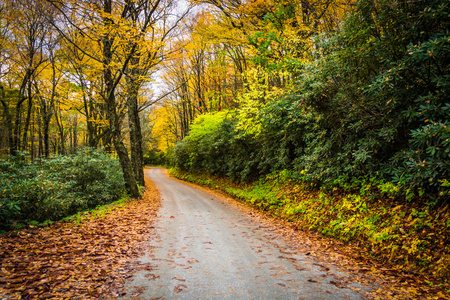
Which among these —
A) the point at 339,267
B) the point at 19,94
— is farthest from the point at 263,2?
the point at 19,94

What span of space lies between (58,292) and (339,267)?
455 centimetres

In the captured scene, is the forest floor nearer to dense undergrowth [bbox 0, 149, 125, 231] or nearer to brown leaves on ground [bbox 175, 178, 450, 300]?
brown leaves on ground [bbox 175, 178, 450, 300]

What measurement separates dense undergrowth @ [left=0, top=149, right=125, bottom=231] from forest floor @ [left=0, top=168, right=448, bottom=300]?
704 millimetres

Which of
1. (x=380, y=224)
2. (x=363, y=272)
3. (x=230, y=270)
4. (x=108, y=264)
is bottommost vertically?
(x=363, y=272)

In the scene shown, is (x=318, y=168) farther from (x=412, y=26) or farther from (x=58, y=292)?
(x=58, y=292)

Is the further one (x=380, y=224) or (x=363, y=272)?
(x=380, y=224)

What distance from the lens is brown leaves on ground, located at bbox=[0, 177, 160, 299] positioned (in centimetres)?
323

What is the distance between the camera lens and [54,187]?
7055 mm

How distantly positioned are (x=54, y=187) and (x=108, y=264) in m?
4.30

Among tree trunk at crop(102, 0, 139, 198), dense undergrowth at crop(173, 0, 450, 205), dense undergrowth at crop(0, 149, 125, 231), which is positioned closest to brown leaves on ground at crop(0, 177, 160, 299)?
dense undergrowth at crop(0, 149, 125, 231)

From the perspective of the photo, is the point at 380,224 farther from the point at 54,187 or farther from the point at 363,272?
the point at 54,187

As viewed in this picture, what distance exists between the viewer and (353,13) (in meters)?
6.27

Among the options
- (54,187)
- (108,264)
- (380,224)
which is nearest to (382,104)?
(380,224)

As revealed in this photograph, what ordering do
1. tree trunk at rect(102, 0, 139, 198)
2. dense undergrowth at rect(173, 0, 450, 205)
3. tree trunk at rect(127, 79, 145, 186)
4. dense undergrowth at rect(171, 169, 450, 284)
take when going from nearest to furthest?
dense undergrowth at rect(171, 169, 450, 284)
dense undergrowth at rect(173, 0, 450, 205)
tree trunk at rect(102, 0, 139, 198)
tree trunk at rect(127, 79, 145, 186)
